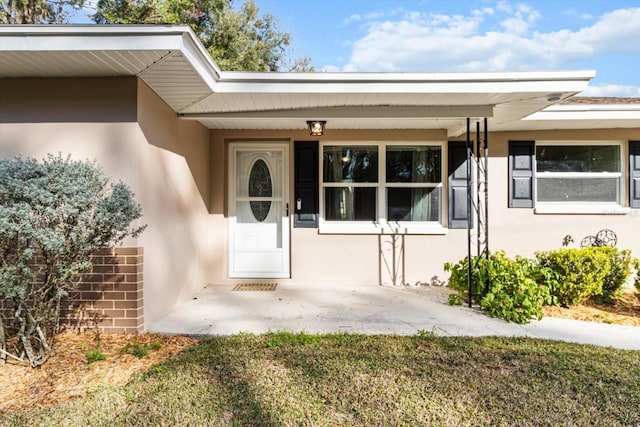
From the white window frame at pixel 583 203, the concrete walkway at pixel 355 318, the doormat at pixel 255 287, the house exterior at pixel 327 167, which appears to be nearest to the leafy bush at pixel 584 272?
the concrete walkway at pixel 355 318

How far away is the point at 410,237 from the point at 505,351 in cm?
270

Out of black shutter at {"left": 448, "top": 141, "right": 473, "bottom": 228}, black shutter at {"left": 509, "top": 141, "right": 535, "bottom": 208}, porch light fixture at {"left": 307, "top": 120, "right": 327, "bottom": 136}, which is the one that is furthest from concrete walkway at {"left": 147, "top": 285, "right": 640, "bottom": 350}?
porch light fixture at {"left": 307, "top": 120, "right": 327, "bottom": 136}

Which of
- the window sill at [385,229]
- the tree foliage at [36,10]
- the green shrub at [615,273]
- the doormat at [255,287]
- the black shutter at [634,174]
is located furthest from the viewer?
the tree foliage at [36,10]

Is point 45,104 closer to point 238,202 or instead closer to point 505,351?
point 238,202

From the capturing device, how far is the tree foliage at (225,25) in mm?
9758

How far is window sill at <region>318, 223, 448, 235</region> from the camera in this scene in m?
5.57

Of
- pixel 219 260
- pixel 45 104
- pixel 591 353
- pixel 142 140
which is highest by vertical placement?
pixel 45 104

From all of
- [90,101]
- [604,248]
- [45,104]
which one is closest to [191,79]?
[90,101]

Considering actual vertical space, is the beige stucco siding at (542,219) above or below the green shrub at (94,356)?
above

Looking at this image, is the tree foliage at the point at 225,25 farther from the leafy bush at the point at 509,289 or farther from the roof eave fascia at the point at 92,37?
the leafy bush at the point at 509,289

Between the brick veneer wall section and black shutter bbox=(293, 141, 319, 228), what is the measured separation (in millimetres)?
2643

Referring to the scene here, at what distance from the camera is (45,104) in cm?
336

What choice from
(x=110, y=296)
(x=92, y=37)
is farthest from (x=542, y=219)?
(x=92, y=37)

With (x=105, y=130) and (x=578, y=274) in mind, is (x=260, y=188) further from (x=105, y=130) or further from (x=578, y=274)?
(x=578, y=274)
